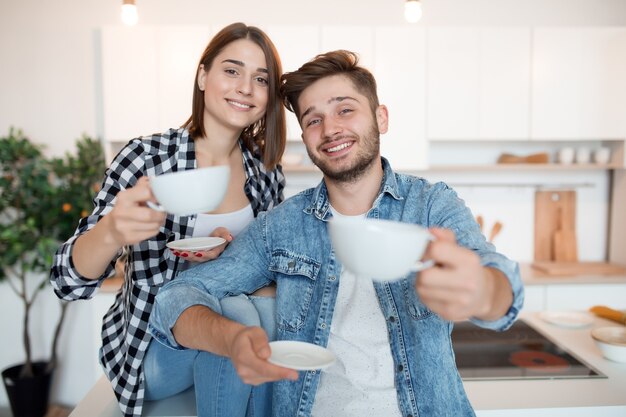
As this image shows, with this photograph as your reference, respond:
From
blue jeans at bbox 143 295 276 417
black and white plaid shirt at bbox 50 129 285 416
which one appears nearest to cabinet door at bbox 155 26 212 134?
black and white plaid shirt at bbox 50 129 285 416

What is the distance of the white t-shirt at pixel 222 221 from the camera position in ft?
5.43

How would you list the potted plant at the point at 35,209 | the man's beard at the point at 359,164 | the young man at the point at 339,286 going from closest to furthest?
the young man at the point at 339,286 < the man's beard at the point at 359,164 < the potted plant at the point at 35,209

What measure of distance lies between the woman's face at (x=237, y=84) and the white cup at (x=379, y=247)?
1002 mm

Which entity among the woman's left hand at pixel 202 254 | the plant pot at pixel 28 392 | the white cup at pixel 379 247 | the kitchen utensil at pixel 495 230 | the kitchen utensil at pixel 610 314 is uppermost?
the white cup at pixel 379 247

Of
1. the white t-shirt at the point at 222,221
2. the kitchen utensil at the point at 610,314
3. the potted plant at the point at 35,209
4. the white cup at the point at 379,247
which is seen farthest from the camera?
the potted plant at the point at 35,209

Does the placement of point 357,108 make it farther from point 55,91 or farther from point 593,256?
point 593,256

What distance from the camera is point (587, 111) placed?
314cm

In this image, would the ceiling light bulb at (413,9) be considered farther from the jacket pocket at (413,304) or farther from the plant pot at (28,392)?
the plant pot at (28,392)

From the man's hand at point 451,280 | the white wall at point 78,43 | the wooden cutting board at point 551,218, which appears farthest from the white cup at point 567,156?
the man's hand at point 451,280

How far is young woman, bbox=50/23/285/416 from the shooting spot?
3.86 ft

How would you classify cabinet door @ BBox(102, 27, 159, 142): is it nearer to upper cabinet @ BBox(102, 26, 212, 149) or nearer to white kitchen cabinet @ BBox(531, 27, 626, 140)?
upper cabinet @ BBox(102, 26, 212, 149)

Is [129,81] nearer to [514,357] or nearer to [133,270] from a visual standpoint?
[133,270]

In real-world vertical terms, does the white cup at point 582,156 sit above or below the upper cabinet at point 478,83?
below

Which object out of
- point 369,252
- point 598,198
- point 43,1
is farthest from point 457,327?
point 43,1
